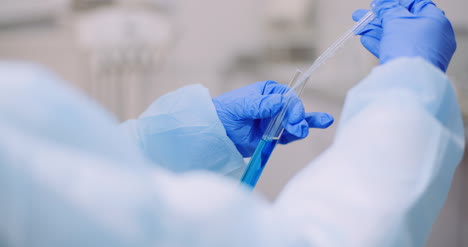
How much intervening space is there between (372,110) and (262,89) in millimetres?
406

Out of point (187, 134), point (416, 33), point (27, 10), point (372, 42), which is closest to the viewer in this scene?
point (416, 33)

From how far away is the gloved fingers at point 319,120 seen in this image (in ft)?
2.64

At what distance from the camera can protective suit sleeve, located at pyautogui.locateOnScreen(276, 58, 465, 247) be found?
1.38 ft

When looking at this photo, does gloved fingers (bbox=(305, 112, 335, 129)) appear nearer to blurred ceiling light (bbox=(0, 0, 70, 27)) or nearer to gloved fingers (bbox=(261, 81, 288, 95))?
gloved fingers (bbox=(261, 81, 288, 95))

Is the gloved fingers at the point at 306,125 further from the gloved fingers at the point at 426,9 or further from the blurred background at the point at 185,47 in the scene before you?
the blurred background at the point at 185,47

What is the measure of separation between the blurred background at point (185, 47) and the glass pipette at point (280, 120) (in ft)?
3.06

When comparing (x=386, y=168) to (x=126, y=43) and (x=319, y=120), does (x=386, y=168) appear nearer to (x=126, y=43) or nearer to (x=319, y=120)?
(x=319, y=120)

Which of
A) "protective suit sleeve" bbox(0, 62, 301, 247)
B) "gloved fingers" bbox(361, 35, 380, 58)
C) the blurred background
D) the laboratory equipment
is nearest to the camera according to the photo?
"protective suit sleeve" bbox(0, 62, 301, 247)

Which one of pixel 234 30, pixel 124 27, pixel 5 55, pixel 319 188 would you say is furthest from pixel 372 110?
pixel 5 55

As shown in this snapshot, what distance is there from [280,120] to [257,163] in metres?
0.09

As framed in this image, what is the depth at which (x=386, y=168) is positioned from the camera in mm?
439

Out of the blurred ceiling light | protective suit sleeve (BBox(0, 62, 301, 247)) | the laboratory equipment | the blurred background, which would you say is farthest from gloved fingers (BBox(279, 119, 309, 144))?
the blurred ceiling light

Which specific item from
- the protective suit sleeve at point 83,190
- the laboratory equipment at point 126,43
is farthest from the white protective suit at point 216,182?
the laboratory equipment at point 126,43

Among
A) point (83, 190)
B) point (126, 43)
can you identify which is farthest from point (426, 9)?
point (126, 43)
